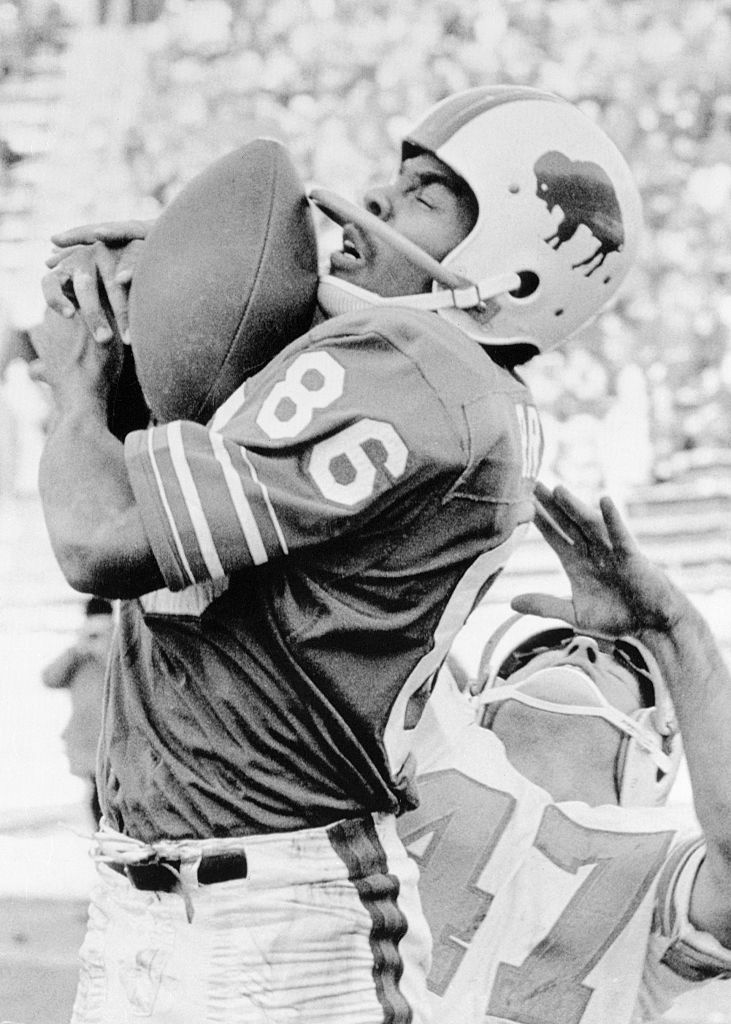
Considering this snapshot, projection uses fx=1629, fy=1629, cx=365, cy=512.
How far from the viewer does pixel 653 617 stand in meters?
2.04

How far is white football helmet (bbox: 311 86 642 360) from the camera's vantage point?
1.91 metres

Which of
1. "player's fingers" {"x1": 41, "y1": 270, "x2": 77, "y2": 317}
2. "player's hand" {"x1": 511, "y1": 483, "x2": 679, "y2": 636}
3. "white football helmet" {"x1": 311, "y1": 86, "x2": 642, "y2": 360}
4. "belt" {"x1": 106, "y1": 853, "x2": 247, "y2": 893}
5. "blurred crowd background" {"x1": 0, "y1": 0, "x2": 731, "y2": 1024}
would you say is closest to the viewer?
"belt" {"x1": 106, "y1": 853, "x2": 247, "y2": 893}

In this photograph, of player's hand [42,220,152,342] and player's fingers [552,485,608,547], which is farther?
player's fingers [552,485,608,547]

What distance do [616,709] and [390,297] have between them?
155cm

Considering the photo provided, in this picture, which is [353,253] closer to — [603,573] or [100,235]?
[100,235]

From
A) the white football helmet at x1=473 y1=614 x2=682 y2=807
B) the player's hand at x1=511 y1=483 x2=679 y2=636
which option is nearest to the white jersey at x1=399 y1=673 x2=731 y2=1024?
the white football helmet at x1=473 y1=614 x2=682 y2=807

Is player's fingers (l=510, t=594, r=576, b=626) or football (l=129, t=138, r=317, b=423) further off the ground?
football (l=129, t=138, r=317, b=423)

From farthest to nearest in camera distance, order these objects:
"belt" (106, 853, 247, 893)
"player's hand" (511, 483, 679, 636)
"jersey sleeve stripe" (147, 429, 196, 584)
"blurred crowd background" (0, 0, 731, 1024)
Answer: "blurred crowd background" (0, 0, 731, 1024), "player's hand" (511, 483, 679, 636), "belt" (106, 853, 247, 893), "jersey sleeve stripe" (147, 429, 196, 584)

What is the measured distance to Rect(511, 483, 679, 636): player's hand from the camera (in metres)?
2.02

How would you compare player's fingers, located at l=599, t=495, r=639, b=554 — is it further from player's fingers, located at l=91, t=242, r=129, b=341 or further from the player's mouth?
player's fingers, located at l=91, t=242, r=129, b=341

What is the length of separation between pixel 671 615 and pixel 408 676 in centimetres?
47

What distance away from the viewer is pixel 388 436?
5.16 feet

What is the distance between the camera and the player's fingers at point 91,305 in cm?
174

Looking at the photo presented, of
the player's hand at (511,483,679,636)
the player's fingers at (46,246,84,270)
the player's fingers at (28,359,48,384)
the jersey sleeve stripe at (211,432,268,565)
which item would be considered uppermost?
the player's fingers at (46,246,84,270)
